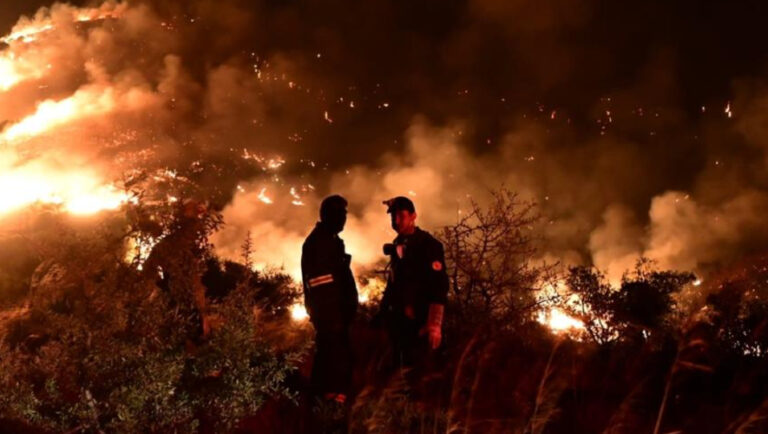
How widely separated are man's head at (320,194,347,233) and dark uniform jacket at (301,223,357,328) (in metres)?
0.05

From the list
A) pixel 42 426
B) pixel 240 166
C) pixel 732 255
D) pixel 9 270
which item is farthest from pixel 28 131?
pixel 732 255

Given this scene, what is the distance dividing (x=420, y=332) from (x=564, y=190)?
104 feet

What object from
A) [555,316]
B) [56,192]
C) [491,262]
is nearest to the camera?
[491,262]

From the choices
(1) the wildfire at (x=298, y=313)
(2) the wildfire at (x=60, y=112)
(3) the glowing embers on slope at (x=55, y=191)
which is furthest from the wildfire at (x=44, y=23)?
(1) the wildfire at (x=298, y=313)

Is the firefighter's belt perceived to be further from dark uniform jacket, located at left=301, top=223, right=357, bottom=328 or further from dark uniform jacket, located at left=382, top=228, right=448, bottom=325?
dark uniform jacket, located at left=382, top=228, right=448, bottom=325

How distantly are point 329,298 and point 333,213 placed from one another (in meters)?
0.69

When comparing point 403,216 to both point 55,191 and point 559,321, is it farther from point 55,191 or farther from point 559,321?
point 55,191

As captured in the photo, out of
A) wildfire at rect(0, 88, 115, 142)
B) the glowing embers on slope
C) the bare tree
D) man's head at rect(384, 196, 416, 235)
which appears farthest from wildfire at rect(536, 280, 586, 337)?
wildfire at rect(0, 88, 115, 142)

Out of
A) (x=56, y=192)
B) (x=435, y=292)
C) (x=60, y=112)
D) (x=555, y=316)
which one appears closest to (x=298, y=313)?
(x=555, y=316)

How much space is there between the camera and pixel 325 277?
4.70 meters

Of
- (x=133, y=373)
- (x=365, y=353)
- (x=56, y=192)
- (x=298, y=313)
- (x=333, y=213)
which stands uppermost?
(x=56, y=192)

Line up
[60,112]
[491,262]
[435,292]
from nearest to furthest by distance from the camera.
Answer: [435,292] → [491,262] → [60,112]

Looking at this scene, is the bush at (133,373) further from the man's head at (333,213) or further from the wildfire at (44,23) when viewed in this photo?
the wildfire at (44,23)

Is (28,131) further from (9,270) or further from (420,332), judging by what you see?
(420,332)
